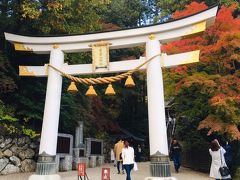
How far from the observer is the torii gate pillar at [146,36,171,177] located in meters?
11.0

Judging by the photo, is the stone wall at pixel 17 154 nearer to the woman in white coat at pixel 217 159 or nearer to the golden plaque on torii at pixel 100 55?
the golden plaque on torii at pixel 100 55

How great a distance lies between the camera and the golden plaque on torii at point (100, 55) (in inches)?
497

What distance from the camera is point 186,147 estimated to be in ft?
64.6

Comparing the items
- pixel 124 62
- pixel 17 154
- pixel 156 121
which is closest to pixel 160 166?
pixel 156 121

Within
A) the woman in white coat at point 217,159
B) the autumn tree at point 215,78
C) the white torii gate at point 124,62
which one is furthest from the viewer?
the autumn tree at point 215,78

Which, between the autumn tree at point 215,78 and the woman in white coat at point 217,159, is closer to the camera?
A: the woman in white coat at point 217,159

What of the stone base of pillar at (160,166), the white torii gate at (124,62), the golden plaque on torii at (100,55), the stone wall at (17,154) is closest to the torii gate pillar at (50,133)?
the white torii gate at (124,62)

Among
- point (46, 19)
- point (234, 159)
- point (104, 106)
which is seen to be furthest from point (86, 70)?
point (104, 106)

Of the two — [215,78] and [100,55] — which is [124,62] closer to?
[100,55]

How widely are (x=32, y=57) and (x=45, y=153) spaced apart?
23.9 ft

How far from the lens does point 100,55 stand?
12.7 m

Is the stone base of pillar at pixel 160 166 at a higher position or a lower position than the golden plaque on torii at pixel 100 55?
lower

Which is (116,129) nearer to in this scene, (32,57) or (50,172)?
(32,57)

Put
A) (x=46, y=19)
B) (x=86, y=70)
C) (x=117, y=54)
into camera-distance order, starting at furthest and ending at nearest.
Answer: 1. (x=117, y=54)
2. (x=46, y=19)
3. (x=86, y=70)
